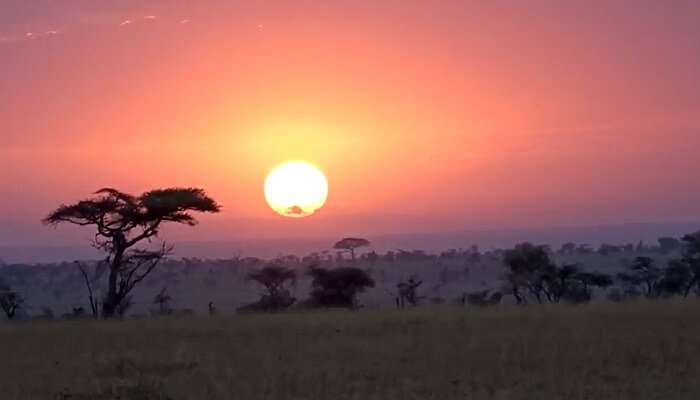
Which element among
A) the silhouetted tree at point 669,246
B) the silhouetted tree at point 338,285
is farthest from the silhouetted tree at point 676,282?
the silhouetted tree at point 669,246

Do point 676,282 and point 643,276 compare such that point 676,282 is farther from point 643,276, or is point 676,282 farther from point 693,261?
point 643,276

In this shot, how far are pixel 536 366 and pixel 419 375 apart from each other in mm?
1690

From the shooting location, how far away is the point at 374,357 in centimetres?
1631

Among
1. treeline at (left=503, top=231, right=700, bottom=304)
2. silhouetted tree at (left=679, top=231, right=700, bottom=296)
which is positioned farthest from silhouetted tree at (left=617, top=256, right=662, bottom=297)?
silhouetted tree at (left=679, top=231, right=700, bottom=296)

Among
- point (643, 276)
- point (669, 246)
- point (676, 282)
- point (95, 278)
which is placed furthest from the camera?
point (669, 246)

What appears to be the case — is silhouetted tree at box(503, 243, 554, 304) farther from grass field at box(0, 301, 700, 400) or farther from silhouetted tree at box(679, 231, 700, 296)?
grass field at box(0, 301, 700, 400)

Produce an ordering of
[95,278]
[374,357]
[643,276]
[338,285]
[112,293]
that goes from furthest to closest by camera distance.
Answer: [643,276] → [338,285] → [95,278] → [112,293] → [374,357]

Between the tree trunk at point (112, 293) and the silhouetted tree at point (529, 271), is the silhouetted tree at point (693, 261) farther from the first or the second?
the tree trunk at point (112, 293)

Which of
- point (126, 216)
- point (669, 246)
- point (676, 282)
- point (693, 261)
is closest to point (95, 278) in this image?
point (126, 216)

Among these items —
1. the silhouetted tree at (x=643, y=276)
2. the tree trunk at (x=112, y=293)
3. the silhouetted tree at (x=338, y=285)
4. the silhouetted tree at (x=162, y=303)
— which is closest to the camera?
the tree trunk at (x=112, y=293)

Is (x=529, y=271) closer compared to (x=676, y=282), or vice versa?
(x=529, y=271)

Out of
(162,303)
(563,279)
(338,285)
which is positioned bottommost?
(162,303)

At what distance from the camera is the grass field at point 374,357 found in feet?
43.9

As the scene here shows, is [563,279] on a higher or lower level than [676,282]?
higher
